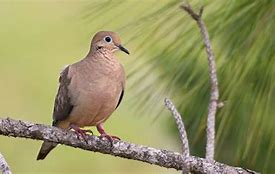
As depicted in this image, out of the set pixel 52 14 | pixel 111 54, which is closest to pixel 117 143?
pixel 111 54

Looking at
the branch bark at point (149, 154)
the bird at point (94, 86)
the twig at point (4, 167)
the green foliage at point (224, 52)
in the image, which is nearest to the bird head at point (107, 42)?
the bird at point (94, 86)

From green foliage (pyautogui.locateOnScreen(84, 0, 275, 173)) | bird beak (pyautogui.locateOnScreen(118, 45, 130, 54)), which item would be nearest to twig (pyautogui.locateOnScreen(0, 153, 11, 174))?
green foliage (pyautogui.locateOnScreen(84, 0, 275, 173))

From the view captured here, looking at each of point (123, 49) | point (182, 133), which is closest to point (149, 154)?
point (182, 133)

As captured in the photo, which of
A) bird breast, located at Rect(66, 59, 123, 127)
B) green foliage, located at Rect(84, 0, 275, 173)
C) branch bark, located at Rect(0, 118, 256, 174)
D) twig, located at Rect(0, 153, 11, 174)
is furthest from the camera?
bird breast, located at Rect(66, 59, 123, 127)

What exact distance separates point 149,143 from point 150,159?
135 inches

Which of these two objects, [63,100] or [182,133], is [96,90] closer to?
[63,100]

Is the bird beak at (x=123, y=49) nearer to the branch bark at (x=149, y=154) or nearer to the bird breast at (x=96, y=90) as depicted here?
the bird breast at (x=96, y=90)

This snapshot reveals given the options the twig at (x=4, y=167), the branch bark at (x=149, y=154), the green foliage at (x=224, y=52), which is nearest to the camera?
the twig at (x=4, y=167)

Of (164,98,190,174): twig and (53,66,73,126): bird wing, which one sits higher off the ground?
(53,66,73,126): bird wing

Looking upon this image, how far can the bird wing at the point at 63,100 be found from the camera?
158cm

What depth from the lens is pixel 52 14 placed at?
5.94 meters

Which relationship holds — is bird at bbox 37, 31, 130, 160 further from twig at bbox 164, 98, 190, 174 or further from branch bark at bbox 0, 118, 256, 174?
twig at bbox 164, 98, 190, 174

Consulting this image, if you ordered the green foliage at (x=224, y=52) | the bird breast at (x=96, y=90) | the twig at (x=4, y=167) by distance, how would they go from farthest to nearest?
the bird breast at (x=96, y=90), the green foliage at (x=224, y=52), the twig at (x=4, y=167)

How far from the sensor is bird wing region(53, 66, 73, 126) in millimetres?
1585
